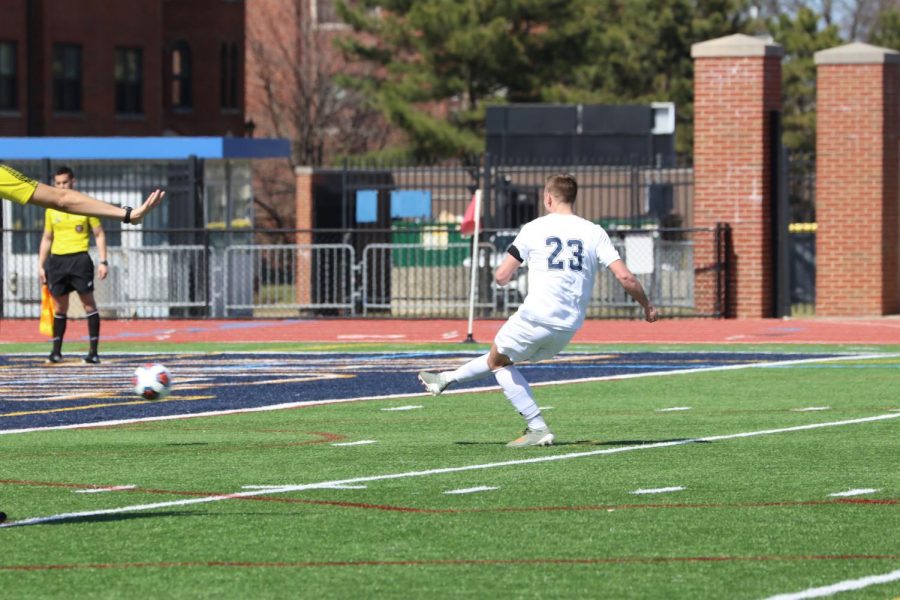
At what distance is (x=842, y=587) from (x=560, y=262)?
4686 millimetres

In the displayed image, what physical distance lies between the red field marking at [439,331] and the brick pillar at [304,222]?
177 centimetres

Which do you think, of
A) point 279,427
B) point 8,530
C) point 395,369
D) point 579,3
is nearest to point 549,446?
point 279,427

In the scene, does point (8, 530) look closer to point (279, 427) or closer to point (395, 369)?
point (279, 427)

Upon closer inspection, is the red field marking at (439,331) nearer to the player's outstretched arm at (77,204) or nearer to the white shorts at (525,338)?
the white shorts at (525,338)

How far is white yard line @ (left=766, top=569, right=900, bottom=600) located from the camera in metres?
7.33

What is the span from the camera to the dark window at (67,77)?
53.8m

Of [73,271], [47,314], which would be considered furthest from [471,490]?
[47,314]

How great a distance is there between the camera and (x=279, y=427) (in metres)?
14.2

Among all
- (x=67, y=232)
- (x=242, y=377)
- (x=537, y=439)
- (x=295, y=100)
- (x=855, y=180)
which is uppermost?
(x=295, y=100)

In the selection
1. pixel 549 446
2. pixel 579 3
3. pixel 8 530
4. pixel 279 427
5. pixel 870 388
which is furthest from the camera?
pixel 579 3

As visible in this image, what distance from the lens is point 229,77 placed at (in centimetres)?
6144

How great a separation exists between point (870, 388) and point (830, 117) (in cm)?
1318

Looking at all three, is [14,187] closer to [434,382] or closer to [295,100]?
[434,382]

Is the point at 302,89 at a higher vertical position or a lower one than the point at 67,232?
higher
